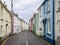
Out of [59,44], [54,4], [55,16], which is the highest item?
[54,4]

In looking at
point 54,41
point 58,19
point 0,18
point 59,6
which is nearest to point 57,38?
point 54,41

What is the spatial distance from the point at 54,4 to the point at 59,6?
69 cm

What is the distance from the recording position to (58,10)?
2394cm

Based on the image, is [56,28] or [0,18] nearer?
[56,28]

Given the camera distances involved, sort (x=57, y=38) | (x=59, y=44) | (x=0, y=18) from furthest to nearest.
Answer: (x=0, y=18)
(x=57, y=38)
(x=59, y=44)

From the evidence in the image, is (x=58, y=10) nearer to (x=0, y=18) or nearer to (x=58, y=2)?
(x=58, y=2)

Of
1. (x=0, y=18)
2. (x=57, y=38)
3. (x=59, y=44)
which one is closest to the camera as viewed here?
(x=59, y=44)

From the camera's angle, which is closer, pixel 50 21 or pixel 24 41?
pixel 50 21

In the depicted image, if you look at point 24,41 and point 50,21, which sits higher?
point 50,21

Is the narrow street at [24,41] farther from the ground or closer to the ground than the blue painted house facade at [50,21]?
closer to the ground

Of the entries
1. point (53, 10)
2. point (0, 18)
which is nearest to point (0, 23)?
point (0, 18)

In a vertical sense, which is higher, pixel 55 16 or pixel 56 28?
pixel 55 16

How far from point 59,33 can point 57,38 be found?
85 cm

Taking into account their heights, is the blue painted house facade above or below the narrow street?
above
